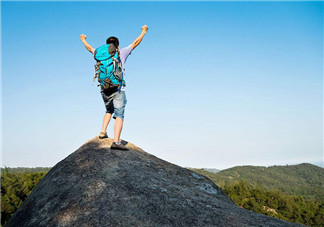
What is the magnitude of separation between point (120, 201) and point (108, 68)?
3.46 meters

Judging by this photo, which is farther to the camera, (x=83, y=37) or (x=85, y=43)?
(x=83, y=37)

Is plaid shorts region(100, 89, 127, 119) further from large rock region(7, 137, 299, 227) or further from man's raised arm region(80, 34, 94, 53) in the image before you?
man's raised arm region(80, 34, 94, 53)

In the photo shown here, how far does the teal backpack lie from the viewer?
605 centimetres

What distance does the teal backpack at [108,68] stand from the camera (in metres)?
6.05

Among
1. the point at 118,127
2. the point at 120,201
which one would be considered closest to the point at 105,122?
the point at 118,127

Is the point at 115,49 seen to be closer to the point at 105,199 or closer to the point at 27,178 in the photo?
the point at 105,199

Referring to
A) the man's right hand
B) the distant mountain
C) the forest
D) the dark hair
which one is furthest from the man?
the distant mountain

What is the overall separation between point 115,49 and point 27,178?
29359 millimetres

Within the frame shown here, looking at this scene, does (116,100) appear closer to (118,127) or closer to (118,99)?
(118,99)

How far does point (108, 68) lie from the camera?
19.8ft

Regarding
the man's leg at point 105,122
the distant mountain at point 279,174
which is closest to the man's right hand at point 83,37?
the man's leg at point 105,122

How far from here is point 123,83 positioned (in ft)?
21.2

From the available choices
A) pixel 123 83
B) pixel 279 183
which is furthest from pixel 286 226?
pixel 279 183

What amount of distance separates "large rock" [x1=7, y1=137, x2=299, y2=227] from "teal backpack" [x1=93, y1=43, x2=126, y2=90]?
72.9 inches
